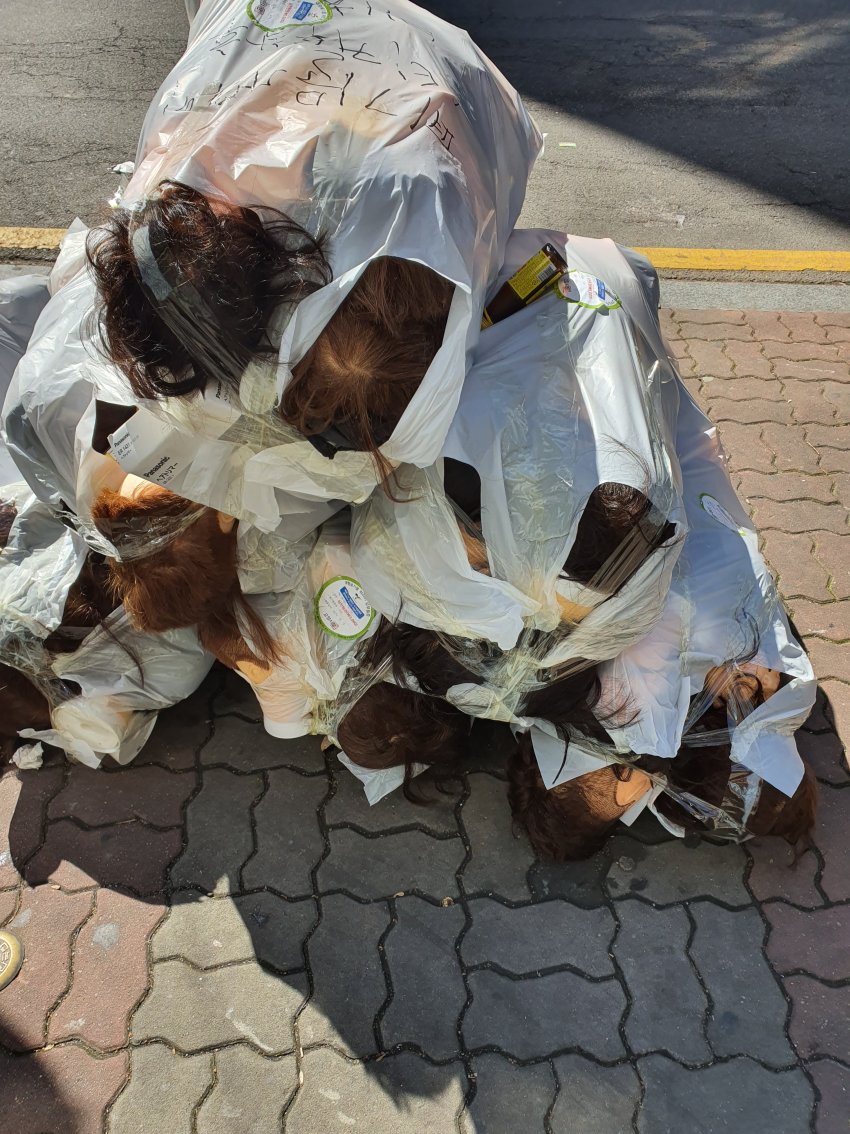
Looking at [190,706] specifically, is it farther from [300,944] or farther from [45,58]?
[45,58]

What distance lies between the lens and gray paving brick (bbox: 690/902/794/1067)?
6.01ft

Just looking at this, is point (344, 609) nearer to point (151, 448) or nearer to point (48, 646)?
point (151, 448)

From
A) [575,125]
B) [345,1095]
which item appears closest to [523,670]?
[345,1095]

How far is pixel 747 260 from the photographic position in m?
4.24

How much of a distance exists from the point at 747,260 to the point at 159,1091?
Answer: 13.7ft

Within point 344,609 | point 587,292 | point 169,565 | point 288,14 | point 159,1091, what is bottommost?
point 159,1091

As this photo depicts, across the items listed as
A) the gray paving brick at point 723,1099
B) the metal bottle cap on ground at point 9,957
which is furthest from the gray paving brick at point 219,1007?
the gray paving brick at point 723,1099

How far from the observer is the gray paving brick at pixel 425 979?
1.84 meters

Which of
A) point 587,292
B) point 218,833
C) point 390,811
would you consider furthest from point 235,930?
point 587,292

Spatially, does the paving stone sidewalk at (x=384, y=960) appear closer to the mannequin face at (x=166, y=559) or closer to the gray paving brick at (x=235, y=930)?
the gray paving brick at (x=235, y=930)

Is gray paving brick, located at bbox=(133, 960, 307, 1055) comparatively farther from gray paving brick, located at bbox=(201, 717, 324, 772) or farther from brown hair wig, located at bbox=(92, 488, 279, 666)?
brown hair wig, located at bbox=(92, 488, 279, 666)

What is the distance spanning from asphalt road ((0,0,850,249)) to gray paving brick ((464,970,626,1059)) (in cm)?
366

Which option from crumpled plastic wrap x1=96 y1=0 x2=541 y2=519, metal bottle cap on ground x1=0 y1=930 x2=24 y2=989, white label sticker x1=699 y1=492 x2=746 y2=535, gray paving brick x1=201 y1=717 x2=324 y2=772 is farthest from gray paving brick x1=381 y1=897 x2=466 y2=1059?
white label sticker x1=699 y1=492 x2=746 y2=535

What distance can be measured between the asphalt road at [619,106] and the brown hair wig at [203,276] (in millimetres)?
3343
